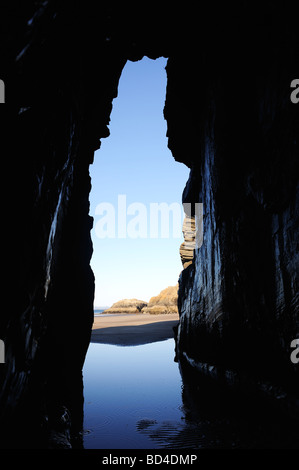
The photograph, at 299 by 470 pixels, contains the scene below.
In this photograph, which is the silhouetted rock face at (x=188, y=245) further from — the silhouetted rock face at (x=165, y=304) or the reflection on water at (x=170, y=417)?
the silhouetted rock face at (x=165, y=304)

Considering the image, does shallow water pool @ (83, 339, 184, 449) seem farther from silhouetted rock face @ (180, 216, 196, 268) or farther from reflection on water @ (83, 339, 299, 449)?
silhouetted rock face @ (180, 216, 196, 268)

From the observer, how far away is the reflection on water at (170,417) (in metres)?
4.07

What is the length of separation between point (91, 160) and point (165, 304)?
5332 cm

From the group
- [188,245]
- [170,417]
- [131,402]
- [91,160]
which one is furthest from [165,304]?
A: [170,417]

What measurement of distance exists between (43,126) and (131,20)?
5249mm

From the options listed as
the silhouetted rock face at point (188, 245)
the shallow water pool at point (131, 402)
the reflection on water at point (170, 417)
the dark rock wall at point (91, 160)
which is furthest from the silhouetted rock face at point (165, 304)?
the reflection on water at point (170, 417)

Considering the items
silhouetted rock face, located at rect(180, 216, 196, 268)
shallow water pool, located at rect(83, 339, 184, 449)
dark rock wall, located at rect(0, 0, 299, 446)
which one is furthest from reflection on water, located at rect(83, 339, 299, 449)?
silhouetted rock face, located at rect(180, 216, 196, 268)

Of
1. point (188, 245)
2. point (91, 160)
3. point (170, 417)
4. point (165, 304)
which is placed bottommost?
point (165, 304)

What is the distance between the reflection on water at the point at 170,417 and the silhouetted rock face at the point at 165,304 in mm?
40825

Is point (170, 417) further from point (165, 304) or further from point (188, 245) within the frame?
point (165, 304)

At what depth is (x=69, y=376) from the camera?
6.57 metres

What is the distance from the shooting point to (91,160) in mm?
9086

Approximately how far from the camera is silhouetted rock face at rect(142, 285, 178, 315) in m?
48.7
